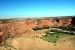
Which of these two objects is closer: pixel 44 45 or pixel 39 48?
pixel 39 48

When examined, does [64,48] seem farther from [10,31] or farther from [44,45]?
[10,31]

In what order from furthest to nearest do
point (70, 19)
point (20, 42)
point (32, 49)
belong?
1. point (70, 19)
2. point (20, 42)
3. point (32, 49)

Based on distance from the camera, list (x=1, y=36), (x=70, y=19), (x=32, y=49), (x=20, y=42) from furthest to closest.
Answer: (x=70, y=19), (x=1, y=36), (x=20, y=42), (x=32, y=49)

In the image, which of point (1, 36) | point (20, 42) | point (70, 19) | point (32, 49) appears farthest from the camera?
point (70, 19)

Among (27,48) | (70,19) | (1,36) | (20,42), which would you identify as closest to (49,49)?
(27,48)

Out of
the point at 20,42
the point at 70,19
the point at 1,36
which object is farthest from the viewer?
the point at 70,19

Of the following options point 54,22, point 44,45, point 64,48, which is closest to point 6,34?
point 44,45

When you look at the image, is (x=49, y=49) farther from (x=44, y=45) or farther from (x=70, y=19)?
(x=70, y=19)

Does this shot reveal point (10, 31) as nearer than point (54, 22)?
Yes
